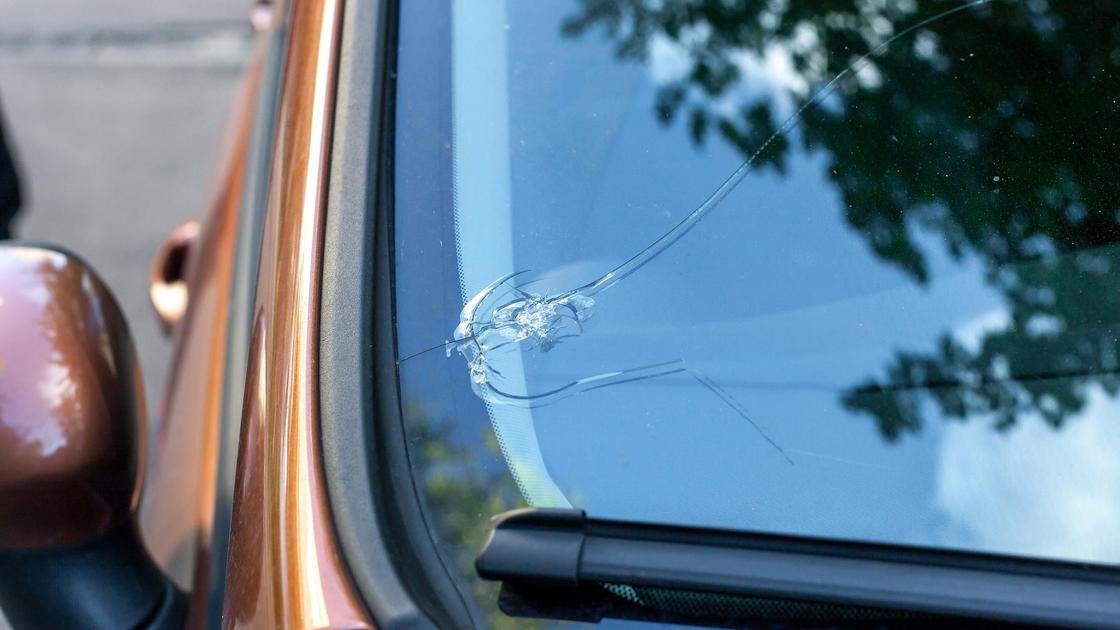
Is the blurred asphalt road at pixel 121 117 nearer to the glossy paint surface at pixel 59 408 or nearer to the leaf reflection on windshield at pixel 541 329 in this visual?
the glossy paint surface at pixel 59 408

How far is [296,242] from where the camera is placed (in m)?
1.29

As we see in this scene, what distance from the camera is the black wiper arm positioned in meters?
1.01

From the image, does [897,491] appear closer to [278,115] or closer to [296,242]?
[296,242]

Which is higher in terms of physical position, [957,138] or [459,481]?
[957,138]

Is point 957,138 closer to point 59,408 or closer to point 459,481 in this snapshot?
point 459,481

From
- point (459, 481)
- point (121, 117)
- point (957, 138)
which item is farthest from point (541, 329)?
point (121, 117)

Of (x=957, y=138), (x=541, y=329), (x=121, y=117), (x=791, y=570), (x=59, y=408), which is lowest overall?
(x=791, y=570)

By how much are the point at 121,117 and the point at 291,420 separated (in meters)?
4.65

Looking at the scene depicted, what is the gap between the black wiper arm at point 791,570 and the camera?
3.31 ft

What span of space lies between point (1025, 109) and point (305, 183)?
3.00 feet

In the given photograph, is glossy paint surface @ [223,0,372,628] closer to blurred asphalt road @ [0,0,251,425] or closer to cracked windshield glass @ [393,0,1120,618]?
cracked windshield glass @ [393,0,1120,618]

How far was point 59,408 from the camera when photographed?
134 centimetres

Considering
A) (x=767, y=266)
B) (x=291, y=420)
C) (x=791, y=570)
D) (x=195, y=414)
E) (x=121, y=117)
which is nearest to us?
(x=791, y=570)

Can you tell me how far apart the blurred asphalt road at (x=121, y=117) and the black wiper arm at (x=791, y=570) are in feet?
9.33
